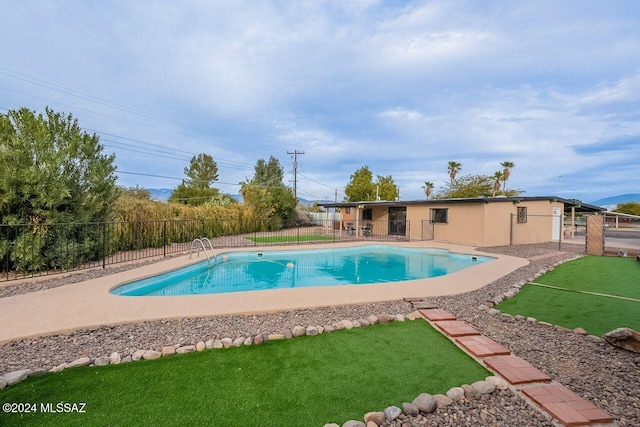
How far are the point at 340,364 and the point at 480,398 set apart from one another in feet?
4.50

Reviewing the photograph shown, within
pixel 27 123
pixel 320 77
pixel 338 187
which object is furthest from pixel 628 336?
pixel 338 187

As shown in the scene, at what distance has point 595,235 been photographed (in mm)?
12758

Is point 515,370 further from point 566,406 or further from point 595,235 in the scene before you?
point 595,235

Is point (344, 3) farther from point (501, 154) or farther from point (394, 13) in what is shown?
point (501, 154)

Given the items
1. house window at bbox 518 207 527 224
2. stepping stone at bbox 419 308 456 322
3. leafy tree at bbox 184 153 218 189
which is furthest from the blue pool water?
leafy tree at bbox 184 153 218 189

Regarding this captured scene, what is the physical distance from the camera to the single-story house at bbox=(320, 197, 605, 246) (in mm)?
15055

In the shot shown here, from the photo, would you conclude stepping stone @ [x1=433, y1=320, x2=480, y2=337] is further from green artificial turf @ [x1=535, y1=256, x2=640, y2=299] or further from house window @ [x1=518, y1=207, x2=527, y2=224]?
house window @ [x1=518, y1=207, x2=527, y2=224]

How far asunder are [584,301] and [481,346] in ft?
12.1

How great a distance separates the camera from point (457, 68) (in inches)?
477

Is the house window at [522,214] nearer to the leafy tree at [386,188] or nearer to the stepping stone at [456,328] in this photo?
the stepping stone at [456,328]

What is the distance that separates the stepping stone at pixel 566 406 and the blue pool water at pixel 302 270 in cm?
610

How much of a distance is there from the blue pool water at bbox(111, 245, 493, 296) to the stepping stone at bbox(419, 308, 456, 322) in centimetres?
394

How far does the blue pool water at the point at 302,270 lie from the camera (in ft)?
26.4

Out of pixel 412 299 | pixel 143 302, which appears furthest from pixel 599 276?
pixel 143 302
